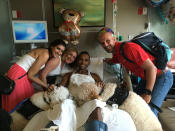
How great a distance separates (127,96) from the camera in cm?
113

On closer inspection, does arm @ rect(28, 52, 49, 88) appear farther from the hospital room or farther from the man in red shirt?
the man in red shirt

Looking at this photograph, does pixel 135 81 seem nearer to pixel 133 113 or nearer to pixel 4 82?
pixel 133 113

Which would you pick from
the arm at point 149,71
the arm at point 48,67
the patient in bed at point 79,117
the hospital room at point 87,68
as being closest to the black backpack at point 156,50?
the hospital room at point 87,68

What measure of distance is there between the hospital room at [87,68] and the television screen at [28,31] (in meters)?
0.01

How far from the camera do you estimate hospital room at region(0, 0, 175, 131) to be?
3.25ft

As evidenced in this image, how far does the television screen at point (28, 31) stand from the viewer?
1719 mm

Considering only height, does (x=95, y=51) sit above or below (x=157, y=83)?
above

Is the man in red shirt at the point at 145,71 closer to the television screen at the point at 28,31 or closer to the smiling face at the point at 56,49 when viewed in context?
the smiling face at the point at 56,49

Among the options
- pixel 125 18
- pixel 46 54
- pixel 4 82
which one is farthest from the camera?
pixel 125 18

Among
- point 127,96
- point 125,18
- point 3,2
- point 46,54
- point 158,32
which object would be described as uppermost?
point 3,2

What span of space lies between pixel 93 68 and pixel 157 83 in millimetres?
766

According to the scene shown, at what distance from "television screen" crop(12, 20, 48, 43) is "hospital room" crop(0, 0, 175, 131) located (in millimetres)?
11

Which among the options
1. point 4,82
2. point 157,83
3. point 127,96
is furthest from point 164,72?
point 4,82

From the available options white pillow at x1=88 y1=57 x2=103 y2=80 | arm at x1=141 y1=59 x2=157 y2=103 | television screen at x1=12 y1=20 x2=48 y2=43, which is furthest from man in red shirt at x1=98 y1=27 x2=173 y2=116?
television screen at x1=12 y1=20 x2=48 y2=43
